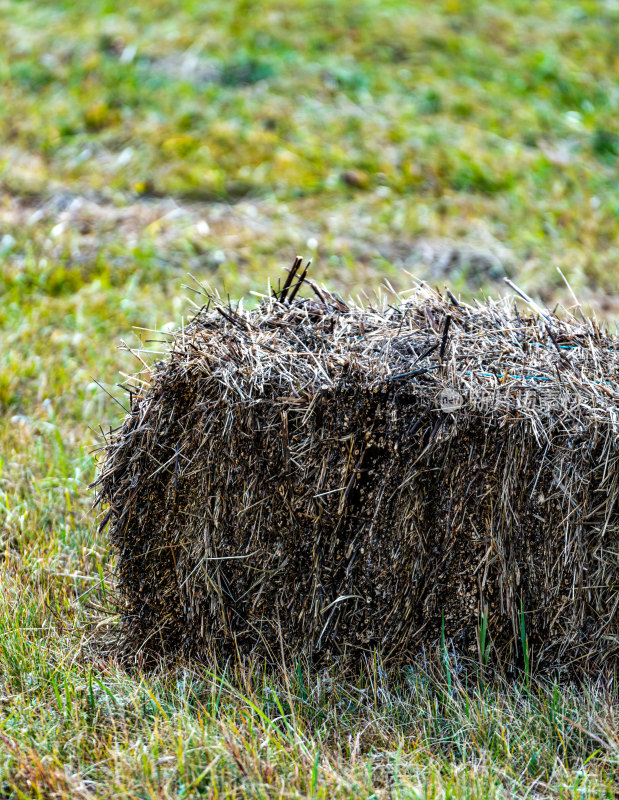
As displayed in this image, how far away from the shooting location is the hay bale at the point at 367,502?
2.58 m

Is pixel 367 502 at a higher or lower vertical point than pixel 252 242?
higher

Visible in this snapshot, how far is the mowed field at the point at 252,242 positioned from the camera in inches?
92.0

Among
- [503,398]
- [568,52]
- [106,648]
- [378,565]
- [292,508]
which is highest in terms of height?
[568,52]

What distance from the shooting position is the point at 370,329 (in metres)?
3.00

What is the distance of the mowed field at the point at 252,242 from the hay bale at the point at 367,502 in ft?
0.54

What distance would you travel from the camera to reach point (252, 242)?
6.37 metres

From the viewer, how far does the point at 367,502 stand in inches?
104

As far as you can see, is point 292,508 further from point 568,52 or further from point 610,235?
point 568,52

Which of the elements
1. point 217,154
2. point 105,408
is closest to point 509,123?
point 217,154

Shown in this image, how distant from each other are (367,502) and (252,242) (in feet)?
13.5

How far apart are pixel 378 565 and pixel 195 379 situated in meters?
0.89

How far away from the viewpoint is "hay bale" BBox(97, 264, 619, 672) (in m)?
2.58

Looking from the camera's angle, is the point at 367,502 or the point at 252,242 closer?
the point at 367,502

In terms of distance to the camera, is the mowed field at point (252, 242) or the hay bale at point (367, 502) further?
the hay bale at point (367, 502)
